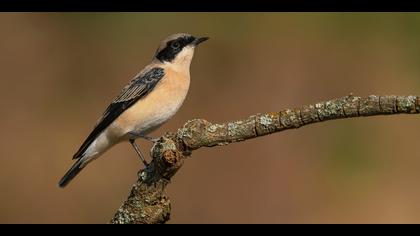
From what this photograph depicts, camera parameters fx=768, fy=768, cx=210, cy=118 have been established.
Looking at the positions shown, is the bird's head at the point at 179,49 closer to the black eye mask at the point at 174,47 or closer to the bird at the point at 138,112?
the black eye mask at the point at 174,47

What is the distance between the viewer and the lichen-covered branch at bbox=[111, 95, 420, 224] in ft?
15.3

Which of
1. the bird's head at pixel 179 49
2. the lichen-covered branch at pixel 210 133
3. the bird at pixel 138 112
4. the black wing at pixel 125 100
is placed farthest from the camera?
the bird's head at pixel 179 49

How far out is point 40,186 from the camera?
10.8 m

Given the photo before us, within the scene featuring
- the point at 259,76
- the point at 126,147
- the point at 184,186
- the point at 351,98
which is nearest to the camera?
the point at 351,98

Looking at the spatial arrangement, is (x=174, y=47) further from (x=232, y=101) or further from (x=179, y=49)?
(x=232, y=101)

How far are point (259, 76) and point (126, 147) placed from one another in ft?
7.80

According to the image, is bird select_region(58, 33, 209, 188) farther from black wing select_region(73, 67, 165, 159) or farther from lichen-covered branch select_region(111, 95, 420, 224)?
lichen-covered branch select_region(111, 95, 420, 224)

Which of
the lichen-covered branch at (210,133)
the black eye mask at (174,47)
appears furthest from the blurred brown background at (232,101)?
the lichen-covered branch at (210,133)

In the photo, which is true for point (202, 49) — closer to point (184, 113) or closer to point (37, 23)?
point (184, 113)

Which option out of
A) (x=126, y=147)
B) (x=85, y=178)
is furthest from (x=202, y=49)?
(x=85, y=178)

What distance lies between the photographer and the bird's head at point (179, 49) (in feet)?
27.9

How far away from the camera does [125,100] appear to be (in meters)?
8.05

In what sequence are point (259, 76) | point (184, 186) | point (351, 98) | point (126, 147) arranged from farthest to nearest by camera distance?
point (259, 76) < point (126, 147) < point (184, 186) < point (351, 98)

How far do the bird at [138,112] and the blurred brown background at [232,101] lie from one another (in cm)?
209
